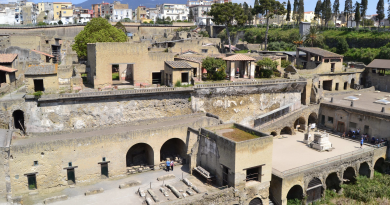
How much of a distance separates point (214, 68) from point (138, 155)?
13.5 meters

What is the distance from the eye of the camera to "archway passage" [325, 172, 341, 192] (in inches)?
1070

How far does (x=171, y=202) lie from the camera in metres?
19.0

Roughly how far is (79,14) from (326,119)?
310 ft

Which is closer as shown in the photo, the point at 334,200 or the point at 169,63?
the point at 334,200

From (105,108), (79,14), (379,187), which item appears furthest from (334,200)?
(79,14)

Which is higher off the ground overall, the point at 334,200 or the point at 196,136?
the point at 196,136

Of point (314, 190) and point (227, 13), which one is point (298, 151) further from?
point (227, 13)

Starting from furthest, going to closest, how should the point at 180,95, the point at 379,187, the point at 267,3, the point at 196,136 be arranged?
the point at 267,3 < the point at 180,95 < the point at 379,187 < the point at 196,136

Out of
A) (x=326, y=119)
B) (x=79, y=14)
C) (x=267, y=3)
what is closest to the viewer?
(x=326, y=119)

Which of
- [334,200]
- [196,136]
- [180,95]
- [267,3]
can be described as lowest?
[334,200]

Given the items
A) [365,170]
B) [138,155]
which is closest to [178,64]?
[138,155]

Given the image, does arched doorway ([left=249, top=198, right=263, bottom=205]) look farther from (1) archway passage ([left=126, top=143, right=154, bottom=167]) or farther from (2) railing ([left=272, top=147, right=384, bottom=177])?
(1) archway passage ([left=126, top=143, right=154, bottom=167])

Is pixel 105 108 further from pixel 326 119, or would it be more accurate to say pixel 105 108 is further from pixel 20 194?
pixel 326 119

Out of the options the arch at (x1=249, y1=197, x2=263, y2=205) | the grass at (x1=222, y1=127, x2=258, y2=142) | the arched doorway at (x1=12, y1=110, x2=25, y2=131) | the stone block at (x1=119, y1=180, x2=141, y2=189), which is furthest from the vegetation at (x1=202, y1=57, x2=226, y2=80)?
the arched doorway at (x1=12, y1=110, x2=25, y2=131)
